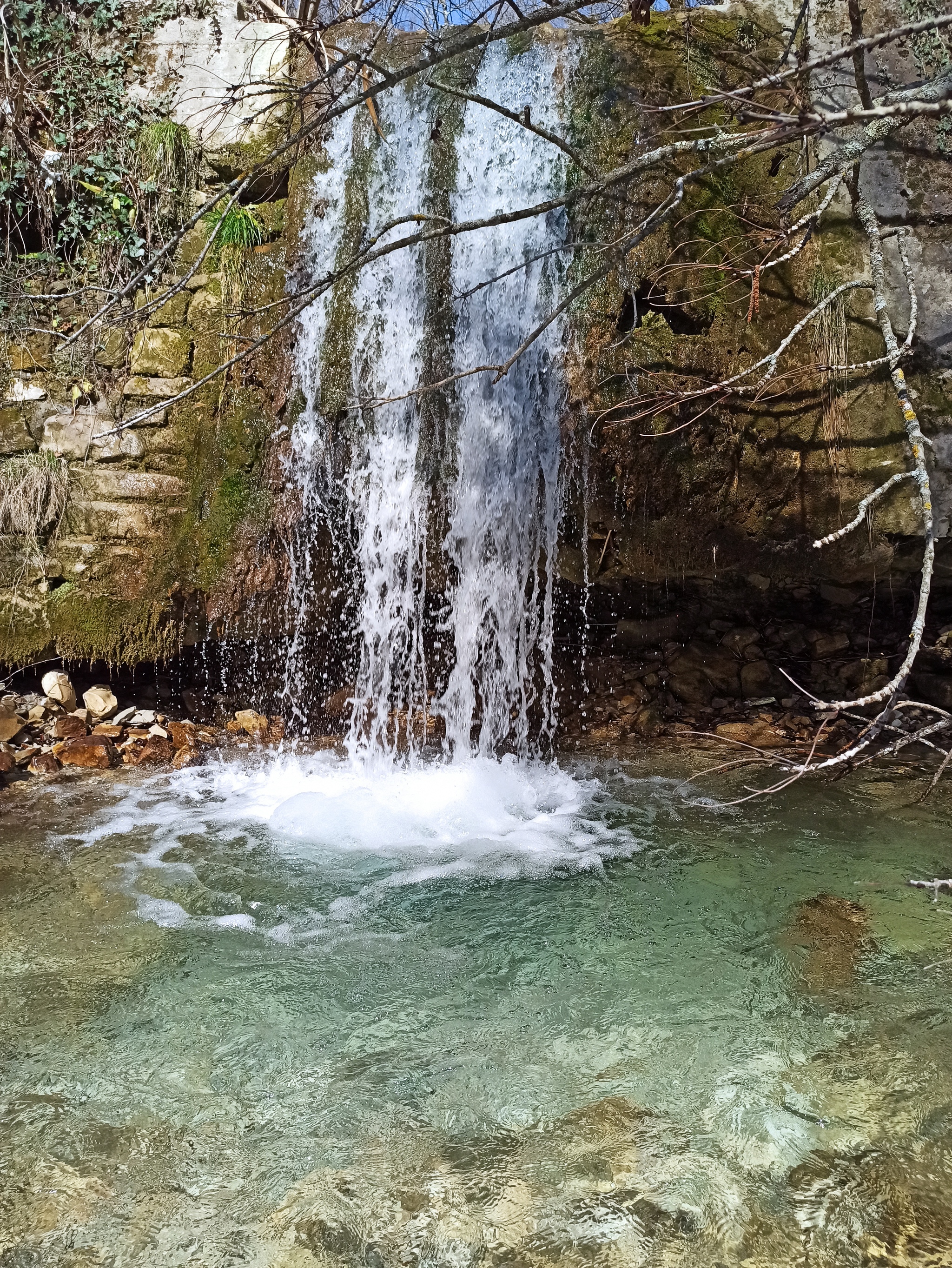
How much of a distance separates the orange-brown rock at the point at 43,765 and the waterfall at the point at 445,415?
1576 millimetres

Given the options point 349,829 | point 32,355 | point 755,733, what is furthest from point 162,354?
point 755,733

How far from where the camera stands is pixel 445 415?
5062mm

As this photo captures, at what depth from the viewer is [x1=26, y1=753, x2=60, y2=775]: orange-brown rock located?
4.80 metres

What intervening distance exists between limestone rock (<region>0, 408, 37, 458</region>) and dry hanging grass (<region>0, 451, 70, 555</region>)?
203mm

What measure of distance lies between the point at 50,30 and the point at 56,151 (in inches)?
34.4

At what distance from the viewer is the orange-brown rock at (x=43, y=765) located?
→ 480cm

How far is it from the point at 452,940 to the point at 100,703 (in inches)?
130

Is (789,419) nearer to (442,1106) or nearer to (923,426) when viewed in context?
(923,426)

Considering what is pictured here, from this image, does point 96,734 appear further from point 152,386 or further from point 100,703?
point 152,386

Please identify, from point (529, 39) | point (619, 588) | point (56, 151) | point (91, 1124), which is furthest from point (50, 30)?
point (91, 1124)

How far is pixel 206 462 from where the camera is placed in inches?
205

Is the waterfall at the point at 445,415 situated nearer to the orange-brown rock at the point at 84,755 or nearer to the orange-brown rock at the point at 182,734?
the orange-brown rock at the point at 182,734

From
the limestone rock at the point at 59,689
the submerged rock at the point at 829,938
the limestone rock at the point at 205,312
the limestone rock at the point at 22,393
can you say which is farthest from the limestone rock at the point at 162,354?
the submerged rock at the point at 829,938

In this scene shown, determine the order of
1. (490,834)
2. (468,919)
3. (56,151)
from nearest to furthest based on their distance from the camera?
(468,919), (490,834), (56,151)
